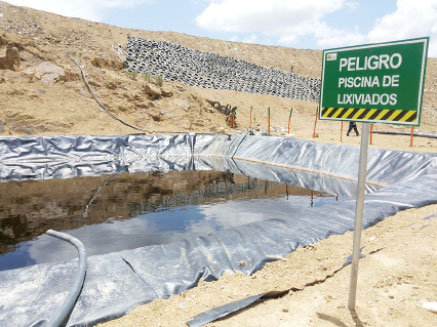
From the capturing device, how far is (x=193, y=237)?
4.34 m

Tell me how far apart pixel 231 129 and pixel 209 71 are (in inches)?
532

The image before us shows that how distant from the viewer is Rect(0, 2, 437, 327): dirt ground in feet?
9.54

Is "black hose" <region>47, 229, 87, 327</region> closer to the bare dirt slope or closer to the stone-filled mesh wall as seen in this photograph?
the bare dirt slope

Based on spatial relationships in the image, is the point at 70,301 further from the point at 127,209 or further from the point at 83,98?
the point at 83,98

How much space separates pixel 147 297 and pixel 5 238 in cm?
358

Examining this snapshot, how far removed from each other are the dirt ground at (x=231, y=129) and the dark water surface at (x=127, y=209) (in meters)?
2.20

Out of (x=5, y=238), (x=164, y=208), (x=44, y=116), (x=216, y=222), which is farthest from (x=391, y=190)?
(x=44, y=116)

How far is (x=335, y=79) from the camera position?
2.67m

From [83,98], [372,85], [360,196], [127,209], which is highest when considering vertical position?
[83,98]

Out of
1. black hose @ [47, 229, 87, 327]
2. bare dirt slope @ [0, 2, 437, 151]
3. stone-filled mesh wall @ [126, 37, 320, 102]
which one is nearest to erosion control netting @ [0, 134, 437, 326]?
black hose @ [47, 229, 87, 327]

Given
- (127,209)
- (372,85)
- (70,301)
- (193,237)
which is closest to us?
(372,85)

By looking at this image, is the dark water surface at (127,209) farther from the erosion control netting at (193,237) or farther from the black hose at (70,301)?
the black hose at (70,301)

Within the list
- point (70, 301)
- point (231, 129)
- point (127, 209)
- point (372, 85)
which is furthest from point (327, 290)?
point (231, 129)

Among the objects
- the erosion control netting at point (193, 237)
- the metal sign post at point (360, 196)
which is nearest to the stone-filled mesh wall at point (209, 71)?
the erosion control netting at point (193, 237)
